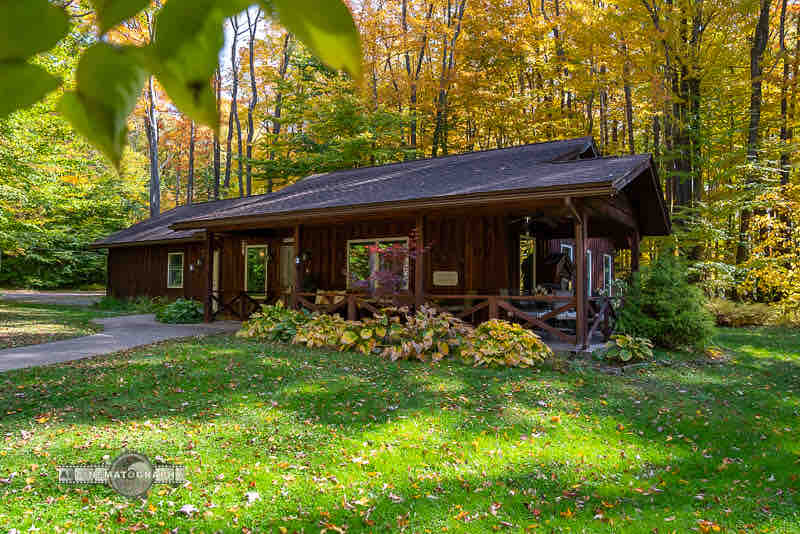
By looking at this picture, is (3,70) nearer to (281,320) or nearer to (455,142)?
(281,320)

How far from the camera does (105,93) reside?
407 mm

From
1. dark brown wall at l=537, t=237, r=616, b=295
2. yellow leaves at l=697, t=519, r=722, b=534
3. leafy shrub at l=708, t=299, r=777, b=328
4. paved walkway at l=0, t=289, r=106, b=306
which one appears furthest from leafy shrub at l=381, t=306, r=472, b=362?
paved walkway at l=0, t=289, r=106, b=306

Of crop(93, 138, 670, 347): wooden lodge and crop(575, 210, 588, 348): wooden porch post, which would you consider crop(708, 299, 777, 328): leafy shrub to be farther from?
crop(575, 210, 588, 348): wooden porch post

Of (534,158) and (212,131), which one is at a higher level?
(534,158)

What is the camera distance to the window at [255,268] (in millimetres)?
14859

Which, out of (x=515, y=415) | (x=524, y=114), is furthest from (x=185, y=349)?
(x=524, y=114)

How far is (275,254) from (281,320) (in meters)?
4.66

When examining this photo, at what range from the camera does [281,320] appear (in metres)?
10.3

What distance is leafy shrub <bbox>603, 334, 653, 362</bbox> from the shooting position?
26.8 feet

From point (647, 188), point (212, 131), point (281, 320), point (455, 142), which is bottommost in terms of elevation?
point (281, 320)

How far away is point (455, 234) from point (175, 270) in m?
11.5

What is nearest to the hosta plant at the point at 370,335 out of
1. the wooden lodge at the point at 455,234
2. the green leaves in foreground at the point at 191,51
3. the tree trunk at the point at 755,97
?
the wooden lodge at the point at 455,234

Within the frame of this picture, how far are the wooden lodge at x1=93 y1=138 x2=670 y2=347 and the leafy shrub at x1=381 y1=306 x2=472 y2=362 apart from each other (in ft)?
2.48

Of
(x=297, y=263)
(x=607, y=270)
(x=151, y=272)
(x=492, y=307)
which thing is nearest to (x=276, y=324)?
(x=297, y=263)
